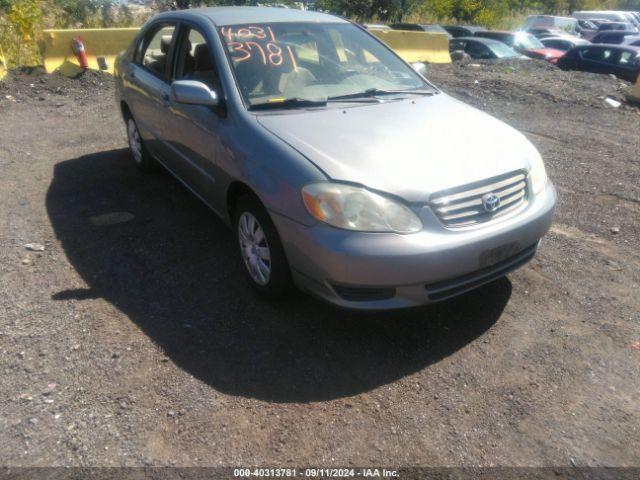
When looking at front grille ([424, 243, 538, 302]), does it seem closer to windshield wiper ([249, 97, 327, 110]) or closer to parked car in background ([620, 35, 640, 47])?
windshield wiper ([249, 97, 327, 110])

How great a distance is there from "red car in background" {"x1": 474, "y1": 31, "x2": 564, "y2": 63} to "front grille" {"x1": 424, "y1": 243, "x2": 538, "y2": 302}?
16423 millimetres

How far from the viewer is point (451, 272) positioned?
9.24 ft

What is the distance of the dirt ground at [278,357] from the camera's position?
2.45 metres

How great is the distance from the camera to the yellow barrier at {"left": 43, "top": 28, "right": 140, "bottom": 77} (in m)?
9.41

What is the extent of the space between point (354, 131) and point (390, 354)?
4.56 ft

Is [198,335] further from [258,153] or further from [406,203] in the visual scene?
[406,203]

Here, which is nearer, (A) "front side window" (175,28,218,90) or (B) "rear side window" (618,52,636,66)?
(A) "front side window" (175,28,218,90)

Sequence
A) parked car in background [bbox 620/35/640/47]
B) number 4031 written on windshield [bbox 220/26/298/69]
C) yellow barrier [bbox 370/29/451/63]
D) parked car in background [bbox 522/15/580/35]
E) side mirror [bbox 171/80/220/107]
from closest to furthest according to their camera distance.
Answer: side mirror [bbox 171/80/220/107]
number 4031 written on windshield [bbox 220/26/298/69]
yellow barrier [bbox 370/29/451/63]
parked car in background [bbox 620/35/640/47]
parked car in background [bbox 522/15/580/35]

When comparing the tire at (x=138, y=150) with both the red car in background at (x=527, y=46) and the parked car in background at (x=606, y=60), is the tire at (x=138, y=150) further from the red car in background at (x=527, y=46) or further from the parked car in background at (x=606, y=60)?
the red car in background at (x=527, y=46)

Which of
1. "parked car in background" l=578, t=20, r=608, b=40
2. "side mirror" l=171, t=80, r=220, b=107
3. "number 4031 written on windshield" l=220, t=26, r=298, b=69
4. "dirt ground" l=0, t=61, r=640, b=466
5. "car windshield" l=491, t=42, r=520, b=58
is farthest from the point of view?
"parked car in background" l=578, t=20, r=608, b=40

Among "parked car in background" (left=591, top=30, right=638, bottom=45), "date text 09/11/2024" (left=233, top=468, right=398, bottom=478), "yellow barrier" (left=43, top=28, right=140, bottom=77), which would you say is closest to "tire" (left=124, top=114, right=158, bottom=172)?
"date text 09/11/2024" (left=233, top=468, right=398, bottom=478)

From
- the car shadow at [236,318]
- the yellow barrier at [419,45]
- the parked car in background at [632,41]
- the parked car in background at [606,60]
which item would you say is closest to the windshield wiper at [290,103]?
the car shadow at [236,318]

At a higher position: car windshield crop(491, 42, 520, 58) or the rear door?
the rear door

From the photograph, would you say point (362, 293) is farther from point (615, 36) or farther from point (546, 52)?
point (615, 36)
